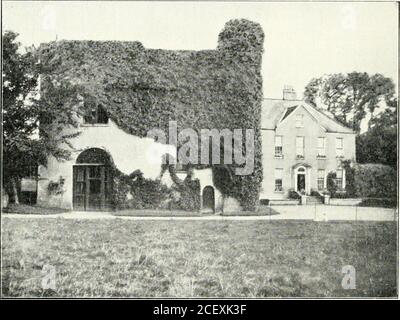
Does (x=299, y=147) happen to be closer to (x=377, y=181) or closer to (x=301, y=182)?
(x=301, y=182)

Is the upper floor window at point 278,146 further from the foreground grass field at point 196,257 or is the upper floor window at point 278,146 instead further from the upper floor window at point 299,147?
the foreground grass field at point 196,257

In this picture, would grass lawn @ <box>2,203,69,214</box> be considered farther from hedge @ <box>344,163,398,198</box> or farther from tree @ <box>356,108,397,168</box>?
tree @ <box>356,108,397,168</box>

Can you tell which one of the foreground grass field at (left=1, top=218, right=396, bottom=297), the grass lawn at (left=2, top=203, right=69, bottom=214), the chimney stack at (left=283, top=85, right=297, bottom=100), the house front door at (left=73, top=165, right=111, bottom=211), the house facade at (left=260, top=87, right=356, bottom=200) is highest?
the chimney stack at (left=283, top=85, right=297, bottom=100)

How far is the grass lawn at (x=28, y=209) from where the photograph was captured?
6.87 m

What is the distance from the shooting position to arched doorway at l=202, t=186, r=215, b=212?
290 inches

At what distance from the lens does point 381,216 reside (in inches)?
274

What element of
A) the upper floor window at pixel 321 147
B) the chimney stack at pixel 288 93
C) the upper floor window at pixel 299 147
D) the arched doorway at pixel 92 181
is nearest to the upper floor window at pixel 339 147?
the upper floor window at pixel 321 147

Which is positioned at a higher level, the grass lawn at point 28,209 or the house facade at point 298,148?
the house facade at point 298,148

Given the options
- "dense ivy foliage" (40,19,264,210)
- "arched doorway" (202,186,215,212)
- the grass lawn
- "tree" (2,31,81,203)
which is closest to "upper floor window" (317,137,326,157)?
"dense ivy foliage" (40,19,264,210)

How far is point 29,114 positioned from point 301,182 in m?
4.28

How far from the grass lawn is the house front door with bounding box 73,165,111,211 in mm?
311

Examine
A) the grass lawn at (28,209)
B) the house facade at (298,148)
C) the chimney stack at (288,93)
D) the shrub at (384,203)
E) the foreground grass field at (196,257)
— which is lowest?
the foreground grass field at (196,257)

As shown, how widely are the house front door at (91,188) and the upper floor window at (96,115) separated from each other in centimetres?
73
